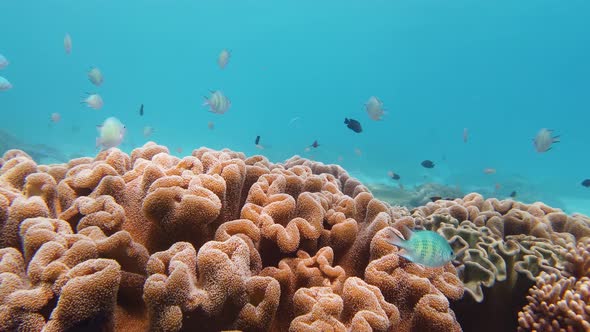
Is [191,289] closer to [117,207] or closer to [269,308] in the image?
[269,308]

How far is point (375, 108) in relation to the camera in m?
10.2

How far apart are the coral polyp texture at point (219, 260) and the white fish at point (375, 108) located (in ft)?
24.0

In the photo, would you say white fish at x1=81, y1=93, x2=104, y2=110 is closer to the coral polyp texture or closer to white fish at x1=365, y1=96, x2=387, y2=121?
the coral polyp texture

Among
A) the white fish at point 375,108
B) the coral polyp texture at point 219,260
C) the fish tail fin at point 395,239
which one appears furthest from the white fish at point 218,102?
the fish tail fin at point 395,239

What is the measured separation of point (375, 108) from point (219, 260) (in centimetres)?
927

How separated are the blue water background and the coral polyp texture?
6757cm

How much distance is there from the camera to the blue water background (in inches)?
3880

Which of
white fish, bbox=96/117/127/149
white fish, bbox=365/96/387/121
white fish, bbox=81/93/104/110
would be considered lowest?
white fish, bbox=96/117/127/149

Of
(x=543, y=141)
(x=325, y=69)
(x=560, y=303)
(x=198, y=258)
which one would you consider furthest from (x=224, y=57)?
(x=325, y=69)

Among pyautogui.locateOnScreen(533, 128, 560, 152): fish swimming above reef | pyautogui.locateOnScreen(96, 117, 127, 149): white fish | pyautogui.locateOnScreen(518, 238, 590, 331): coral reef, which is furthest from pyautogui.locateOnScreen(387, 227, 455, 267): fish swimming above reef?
pyautogui.locateOnScreen(533, 128, 560, 152): fish swimming above reef

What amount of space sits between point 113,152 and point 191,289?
177 cm

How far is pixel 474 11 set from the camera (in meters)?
117

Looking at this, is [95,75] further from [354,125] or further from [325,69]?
[325,69]

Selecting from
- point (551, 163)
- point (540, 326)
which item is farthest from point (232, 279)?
point (551, 163)
